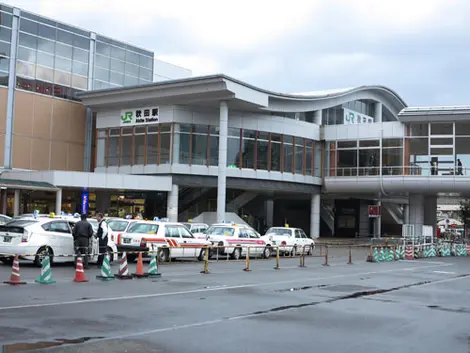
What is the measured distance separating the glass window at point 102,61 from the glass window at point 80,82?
188cm

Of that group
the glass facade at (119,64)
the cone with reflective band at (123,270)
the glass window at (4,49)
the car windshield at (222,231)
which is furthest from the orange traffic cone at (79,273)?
the glass facade at (119,64)

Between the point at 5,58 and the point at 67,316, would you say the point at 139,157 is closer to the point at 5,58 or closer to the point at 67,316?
the point at 5,58

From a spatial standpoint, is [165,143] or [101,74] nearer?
[165,143]

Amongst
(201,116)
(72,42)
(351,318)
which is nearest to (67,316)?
(351,318)

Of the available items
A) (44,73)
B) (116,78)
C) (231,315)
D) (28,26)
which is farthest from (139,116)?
(231,315)

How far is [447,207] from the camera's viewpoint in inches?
4953

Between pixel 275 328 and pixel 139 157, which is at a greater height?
pixel 139 157

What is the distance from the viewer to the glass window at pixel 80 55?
49625 millimetres

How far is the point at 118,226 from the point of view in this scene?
80.1ft

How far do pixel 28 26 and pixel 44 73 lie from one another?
3498 mm

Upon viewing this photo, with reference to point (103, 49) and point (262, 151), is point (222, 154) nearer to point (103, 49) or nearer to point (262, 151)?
point (262, 151)

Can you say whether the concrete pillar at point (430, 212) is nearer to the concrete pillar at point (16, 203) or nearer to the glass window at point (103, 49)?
the glass window at point (103, 49)

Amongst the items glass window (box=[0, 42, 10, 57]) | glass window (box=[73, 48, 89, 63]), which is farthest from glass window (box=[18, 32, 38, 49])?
glass window (box=[73, 48, 89, 63])

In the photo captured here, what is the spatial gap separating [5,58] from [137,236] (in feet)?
88.5
